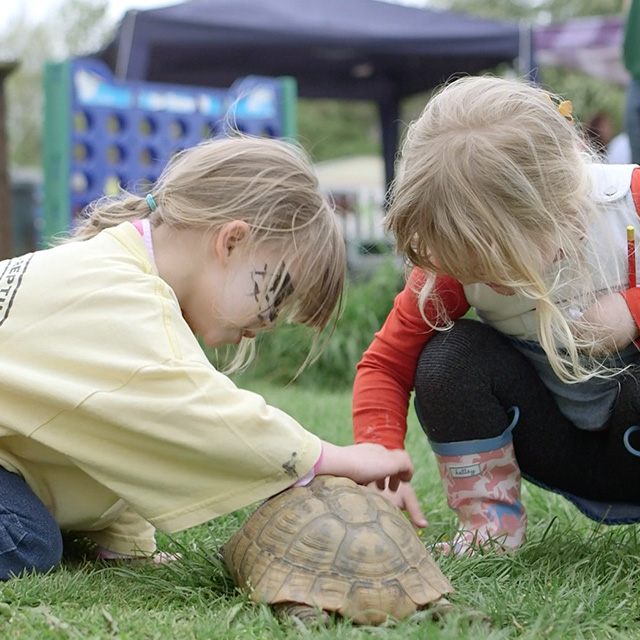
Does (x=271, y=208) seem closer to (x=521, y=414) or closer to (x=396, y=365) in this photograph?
(x=396, y=365)

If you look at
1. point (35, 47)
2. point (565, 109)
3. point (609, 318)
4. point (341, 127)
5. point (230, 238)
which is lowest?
point (341, 127)

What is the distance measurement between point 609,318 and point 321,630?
3.03ft

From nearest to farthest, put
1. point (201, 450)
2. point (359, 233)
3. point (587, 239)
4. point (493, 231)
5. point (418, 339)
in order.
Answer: point (201, 450) → point (493, 231) → point (587, 239) → point (418, 339) → point (359, 233)

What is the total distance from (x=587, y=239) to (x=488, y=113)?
34 cm

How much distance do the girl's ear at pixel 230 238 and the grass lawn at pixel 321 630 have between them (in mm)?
610

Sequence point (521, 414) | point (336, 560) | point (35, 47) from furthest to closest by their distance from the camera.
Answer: point (35, 47)
point (521, 414)
point (336, 560)

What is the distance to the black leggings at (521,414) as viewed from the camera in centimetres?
211

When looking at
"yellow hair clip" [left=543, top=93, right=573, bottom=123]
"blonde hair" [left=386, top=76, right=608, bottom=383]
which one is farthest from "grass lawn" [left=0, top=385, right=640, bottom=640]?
"yellow hair clip" [left=543, top=93, right=573, bottom=123]

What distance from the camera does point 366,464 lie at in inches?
76.6

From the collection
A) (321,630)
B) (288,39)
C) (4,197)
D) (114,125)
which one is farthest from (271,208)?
(288,39)

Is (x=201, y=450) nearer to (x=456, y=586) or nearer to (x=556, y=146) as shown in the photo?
(x=456, y=586)

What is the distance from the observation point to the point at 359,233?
929 centimetres

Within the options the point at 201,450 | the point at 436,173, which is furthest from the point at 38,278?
the point at 436,173

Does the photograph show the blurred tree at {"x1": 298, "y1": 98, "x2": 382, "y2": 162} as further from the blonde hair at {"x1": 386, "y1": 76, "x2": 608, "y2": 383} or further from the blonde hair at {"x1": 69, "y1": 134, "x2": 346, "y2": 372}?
the blonde hair at {"x1": 386, "y1": 76, "x2": 608, "y2": 383}
